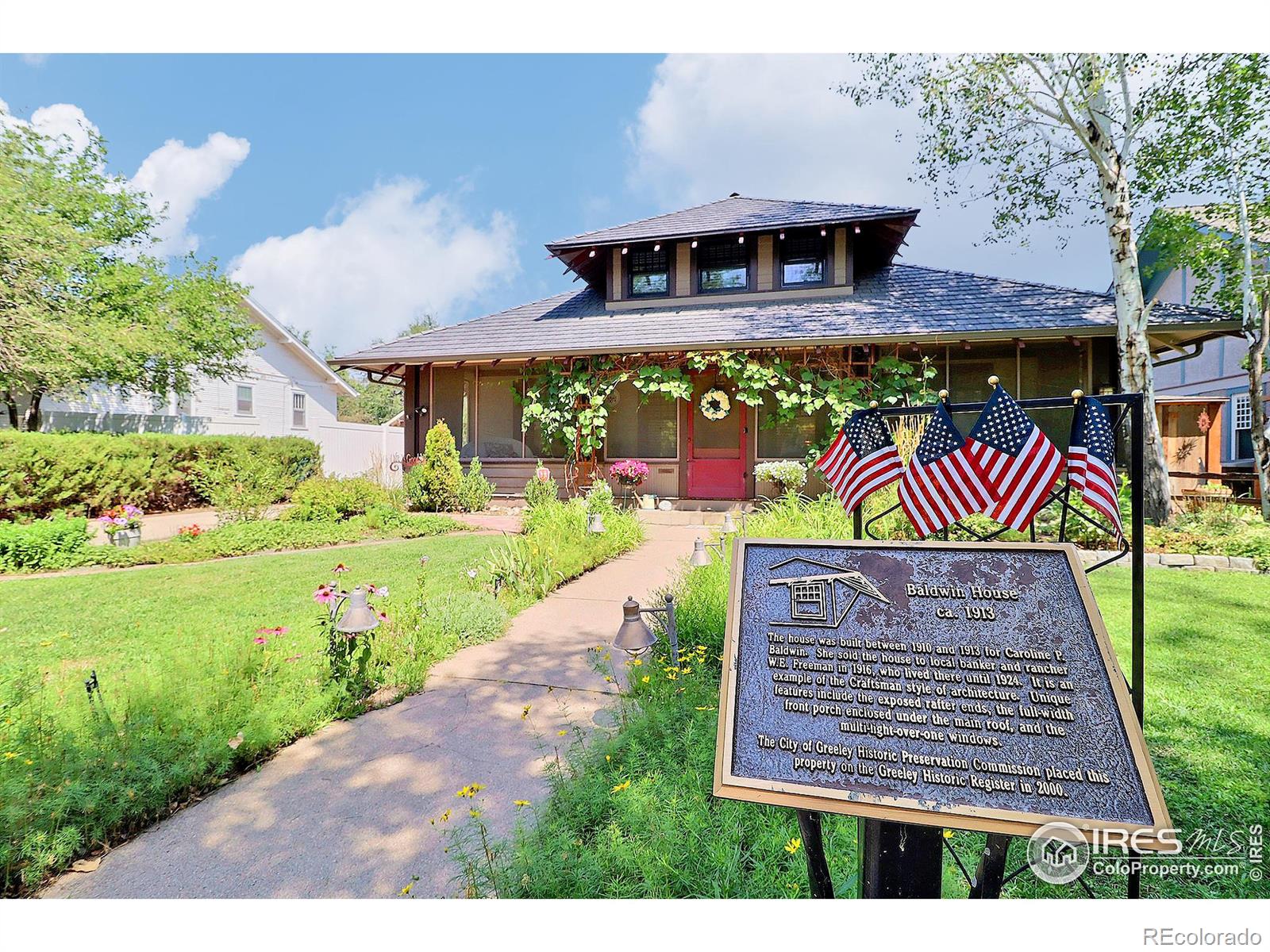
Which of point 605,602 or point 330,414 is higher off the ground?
point 330,414

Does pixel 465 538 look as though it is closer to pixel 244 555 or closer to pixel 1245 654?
pixel 244 555

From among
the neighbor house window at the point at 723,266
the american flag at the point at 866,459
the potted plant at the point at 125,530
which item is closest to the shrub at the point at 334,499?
the potted plant at the point at 125,530

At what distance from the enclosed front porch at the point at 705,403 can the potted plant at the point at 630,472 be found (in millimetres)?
641

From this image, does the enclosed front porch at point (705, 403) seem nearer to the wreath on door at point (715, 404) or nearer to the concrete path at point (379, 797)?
the wreath on door at point (715, 404)

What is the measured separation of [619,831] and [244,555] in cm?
896

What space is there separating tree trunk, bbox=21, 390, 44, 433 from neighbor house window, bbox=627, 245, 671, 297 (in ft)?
52.4

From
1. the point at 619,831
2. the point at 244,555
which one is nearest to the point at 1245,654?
the point at 619,831

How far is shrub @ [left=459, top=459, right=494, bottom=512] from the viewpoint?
13.3 meters

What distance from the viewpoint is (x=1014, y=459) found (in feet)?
9.21

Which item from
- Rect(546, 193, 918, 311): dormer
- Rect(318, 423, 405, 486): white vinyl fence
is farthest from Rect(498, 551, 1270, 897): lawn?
Rect(318, 423, 405, 486): white vinyl fence

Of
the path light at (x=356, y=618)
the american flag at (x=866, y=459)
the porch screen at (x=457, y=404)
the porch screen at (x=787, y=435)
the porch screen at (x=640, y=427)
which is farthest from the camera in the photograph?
the porch screen at (x=457, y=404)

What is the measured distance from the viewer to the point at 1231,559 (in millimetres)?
7254

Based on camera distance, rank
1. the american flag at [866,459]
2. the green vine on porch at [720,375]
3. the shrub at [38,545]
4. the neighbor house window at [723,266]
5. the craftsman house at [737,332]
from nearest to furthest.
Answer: the american flag at [866,459] < the shrub at [38,545] < the craftsman house at [737,332] < the green vine on porch at [720,375] < the neighbor house window at [723,266]

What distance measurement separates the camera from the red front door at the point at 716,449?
520 inches
